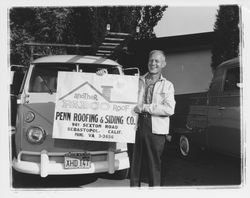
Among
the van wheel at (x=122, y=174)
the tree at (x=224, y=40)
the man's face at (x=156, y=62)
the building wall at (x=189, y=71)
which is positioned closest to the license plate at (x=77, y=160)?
→ the van wheel at (x=122, y=174)

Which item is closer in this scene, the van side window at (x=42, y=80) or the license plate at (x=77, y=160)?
the license plate at (x=77, y=160)

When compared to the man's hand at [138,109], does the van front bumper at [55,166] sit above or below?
below

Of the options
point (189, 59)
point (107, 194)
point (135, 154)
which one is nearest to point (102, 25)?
point (135, 154)

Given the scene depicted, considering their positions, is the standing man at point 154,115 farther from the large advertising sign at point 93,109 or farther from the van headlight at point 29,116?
the van headlight at point 29,116

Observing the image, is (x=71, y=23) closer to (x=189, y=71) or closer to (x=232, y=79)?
(x=232, y=79)

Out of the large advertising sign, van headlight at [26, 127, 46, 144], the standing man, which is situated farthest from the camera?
van headlight at [26, 127, 46, 144]

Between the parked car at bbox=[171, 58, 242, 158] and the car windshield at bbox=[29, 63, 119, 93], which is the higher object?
the car windshield at bbox=[29, 63, 119, 93]

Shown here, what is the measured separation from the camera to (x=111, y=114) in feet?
11.0

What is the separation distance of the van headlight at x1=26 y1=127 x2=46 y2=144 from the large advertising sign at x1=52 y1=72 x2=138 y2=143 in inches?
8.5

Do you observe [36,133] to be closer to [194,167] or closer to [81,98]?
[81,98]

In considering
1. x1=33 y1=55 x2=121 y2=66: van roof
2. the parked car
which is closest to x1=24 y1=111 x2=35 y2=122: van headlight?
x1=33 y1=55 x2=121 y2=66: van roof

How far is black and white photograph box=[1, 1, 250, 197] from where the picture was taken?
10.5ft

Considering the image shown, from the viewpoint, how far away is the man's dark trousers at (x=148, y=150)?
3.06 meters

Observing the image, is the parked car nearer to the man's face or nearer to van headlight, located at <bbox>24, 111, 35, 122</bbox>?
the man's face
